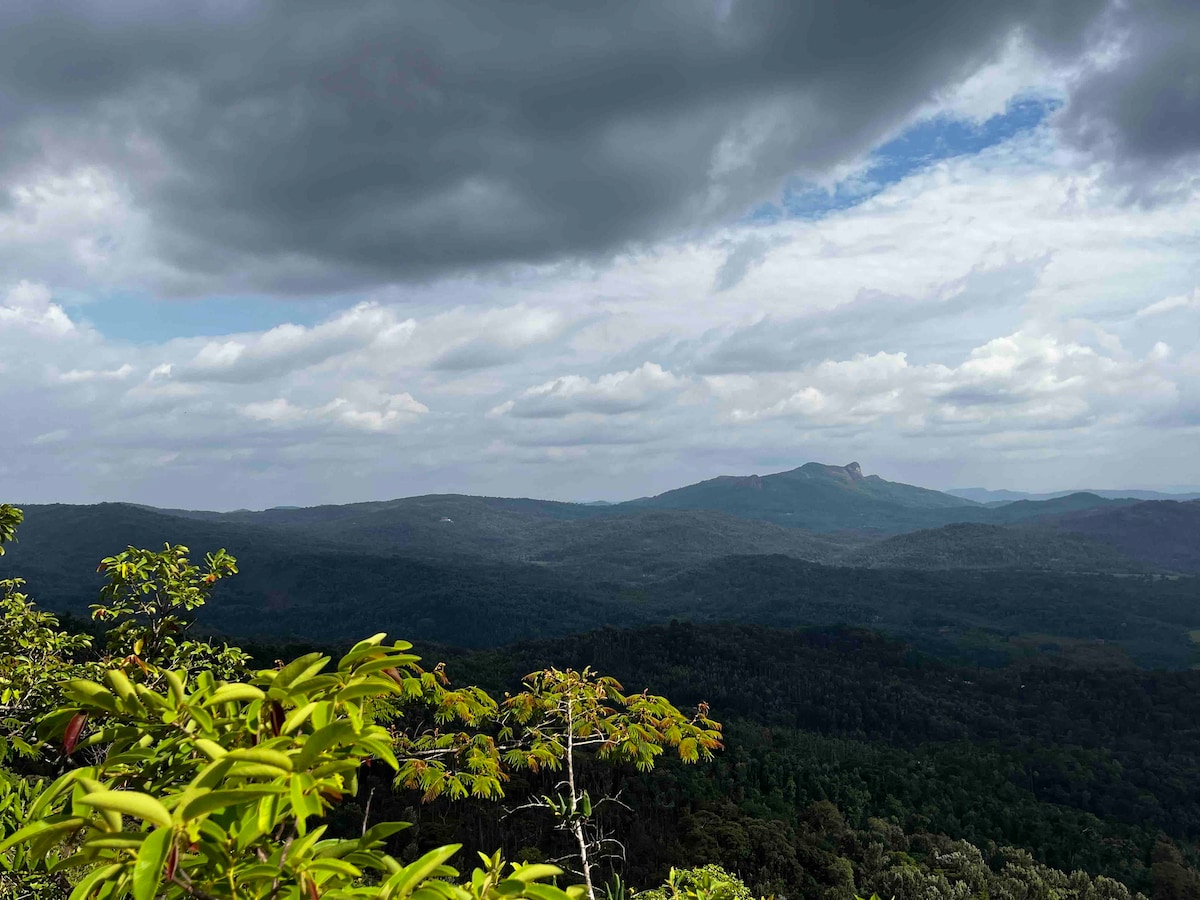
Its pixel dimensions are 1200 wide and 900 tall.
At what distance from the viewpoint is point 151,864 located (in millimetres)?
1841

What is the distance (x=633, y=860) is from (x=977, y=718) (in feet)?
381

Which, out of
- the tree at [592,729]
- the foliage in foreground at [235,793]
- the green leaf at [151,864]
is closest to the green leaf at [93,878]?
the foliage in foreground at [235,793]

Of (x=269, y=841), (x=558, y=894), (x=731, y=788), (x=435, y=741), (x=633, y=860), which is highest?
(x=269, y=841)

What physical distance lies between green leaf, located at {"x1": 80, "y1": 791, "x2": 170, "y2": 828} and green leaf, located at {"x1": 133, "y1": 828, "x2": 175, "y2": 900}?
0.11 ft

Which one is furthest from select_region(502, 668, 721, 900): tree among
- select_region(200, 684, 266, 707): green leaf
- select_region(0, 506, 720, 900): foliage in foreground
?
select_region(200, 684, 266, 707): green leaf

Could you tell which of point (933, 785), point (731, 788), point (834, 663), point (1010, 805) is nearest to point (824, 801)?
point (731, 788)

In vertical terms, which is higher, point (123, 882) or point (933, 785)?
point (123, 882)

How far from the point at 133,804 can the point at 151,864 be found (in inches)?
7.5

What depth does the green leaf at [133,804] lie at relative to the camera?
1.79 m

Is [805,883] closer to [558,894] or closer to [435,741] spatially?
[435,741]

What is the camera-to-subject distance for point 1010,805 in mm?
93188

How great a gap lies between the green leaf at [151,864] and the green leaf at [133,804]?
35 mm

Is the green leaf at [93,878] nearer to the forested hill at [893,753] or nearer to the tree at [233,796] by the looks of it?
the tree at [233,796]

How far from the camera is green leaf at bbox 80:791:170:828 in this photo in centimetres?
179
